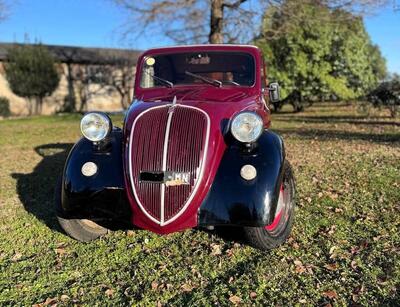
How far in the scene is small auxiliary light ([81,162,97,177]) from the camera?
4.04 meters

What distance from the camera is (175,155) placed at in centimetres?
382

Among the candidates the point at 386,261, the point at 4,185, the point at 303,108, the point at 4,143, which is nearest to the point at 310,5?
the point at 303,108

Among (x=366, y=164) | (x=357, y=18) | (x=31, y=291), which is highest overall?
(x=357, y=18)

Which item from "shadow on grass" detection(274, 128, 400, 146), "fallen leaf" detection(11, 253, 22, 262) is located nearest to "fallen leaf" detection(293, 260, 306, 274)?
"fallen leaf" detection(11, 253, 22, 262)

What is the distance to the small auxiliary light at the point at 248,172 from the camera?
3.77 m

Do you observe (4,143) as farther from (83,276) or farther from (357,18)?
(357,18)

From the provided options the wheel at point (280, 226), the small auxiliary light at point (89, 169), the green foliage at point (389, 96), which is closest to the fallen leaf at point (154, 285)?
the wheel at point (280, 226)

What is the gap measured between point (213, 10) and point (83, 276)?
1298 cm

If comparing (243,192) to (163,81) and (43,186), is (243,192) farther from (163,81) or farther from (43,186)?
(43,186)

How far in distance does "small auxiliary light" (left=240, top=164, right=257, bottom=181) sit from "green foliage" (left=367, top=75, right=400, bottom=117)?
1356cm

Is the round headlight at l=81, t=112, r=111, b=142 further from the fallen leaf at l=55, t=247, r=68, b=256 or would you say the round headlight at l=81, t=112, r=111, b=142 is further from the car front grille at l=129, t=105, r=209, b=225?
the fallen leaf at l=55, t=247, r=68, b=256

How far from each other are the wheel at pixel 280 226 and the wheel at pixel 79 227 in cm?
154

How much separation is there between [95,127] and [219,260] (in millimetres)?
1666

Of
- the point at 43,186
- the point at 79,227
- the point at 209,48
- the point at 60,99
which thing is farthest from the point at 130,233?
the point at 60,99
